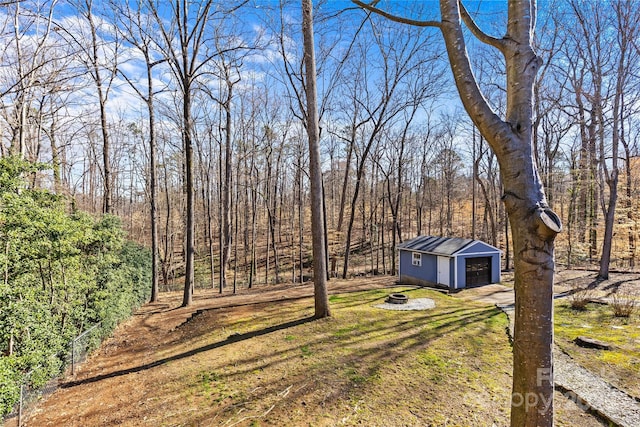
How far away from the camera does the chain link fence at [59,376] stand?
4066 millimetres

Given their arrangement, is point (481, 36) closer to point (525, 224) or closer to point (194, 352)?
point (525, 224)

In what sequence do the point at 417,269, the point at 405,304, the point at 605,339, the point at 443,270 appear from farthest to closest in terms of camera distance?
1. the point at 417,269
2. the point at 443,270
3. the point at 405,304
4. the point at 605,339

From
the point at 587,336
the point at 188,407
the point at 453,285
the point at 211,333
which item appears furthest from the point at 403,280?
the point at 188,407

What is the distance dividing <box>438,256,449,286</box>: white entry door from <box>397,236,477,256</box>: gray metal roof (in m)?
0.33

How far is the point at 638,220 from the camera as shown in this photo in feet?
47.3

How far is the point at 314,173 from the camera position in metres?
7.29

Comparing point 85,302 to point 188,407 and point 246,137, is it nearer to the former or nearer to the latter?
point 188,407

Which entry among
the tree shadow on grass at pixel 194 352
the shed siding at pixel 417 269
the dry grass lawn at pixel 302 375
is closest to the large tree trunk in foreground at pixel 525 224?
the dry grass lawn at pixel 302 375

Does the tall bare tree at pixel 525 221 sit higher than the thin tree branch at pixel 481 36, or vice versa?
the thin tree branch at pixel 481 36

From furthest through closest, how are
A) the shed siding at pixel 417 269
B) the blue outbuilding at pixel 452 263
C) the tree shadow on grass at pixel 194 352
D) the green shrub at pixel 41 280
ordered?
1. the shed siding at pixel 417 269
2. the blue outbuilding at pixel 452 263
3. the tree shadow on grass at pixel 194 352
4. the green shrub at pixel 41 280

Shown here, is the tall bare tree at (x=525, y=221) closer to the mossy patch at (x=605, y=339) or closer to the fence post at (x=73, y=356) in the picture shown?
the mossy patch at (x=605, y=339)

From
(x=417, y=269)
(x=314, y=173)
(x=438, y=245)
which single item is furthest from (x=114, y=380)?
(x=438, y=245)

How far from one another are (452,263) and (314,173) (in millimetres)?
8518

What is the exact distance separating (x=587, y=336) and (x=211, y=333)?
26.6 feet
